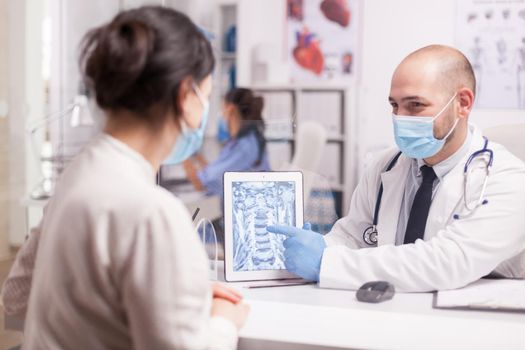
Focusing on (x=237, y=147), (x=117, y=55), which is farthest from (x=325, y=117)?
(x=117, y=55)

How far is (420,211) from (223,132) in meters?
2.27

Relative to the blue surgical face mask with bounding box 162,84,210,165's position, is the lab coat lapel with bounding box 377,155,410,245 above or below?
below

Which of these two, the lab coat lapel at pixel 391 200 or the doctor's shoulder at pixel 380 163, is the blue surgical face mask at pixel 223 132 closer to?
the doctor's shoulder at pixel 380 163

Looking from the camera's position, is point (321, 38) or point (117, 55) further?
point (321, 38)

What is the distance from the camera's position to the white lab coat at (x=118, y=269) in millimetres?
793

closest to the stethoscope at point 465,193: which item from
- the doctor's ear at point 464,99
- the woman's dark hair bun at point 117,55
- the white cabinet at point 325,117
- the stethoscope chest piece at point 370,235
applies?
the stethoscope chest piece at point 370,235

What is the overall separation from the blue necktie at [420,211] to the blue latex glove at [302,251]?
28 cm

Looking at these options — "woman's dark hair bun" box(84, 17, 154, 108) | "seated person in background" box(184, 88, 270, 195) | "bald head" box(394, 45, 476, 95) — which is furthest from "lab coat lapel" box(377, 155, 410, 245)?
"seated person in background" box(184, 88, 270, 195)

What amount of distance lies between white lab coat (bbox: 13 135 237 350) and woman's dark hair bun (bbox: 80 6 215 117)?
90 millimetres

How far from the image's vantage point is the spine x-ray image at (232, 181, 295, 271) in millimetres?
1515

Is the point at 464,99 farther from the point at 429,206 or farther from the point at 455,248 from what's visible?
the point at 455,248

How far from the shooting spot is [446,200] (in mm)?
1571

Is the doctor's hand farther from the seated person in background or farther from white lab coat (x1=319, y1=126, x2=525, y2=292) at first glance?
the seated person in background

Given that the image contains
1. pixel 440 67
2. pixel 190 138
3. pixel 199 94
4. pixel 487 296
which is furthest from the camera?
pixel 440 67
